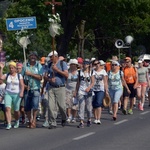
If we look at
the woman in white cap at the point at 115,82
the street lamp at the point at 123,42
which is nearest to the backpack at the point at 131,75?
the woman in white cap at the point at 115,82

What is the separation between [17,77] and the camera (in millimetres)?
16969

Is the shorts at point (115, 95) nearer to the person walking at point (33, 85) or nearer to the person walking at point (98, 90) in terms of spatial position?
the person walking at point (98, 90)

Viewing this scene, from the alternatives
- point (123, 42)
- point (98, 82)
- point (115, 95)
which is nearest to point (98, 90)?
point (98, 82)

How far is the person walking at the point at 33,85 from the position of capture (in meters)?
16.9

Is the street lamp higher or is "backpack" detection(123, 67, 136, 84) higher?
the street lamp

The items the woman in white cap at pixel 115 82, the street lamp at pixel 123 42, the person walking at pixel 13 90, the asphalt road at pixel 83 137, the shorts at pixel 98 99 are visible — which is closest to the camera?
the asphalt road at pixel 83 137

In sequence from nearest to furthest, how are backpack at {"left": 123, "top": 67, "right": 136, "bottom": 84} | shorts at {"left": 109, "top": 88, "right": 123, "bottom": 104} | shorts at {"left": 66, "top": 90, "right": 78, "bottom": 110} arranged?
shorts at {"left": 66, "top": 90, "right": 78, "bottom": 110}, shorts at {"left": 109, "top": 88, "right": 123, "bottom": 104}, backpack at {"left": 123, "top": 67, "right": 136, "bottom": 84}

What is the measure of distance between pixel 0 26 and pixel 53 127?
18287 millimetres

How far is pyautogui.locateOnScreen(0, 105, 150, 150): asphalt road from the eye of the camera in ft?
43.9

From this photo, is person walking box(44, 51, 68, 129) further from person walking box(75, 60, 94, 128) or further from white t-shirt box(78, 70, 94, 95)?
white t-shirt box(78, 70, 94, 95)

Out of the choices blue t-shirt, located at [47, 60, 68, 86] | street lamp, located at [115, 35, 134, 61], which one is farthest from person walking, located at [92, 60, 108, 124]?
street lamp, located at [115, 35, 134, 61]

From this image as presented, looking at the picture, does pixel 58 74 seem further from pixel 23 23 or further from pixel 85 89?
pixel 23 23

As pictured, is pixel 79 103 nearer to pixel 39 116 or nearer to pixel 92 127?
pixel 92 127

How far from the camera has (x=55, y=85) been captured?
16.8 meters
